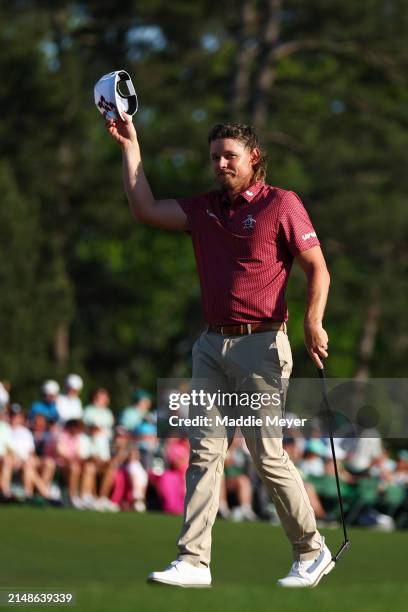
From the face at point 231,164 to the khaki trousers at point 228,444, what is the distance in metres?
0.75

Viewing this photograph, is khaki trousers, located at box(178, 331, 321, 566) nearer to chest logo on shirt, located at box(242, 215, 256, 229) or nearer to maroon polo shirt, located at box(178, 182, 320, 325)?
maroon polo shirt, located at box(178, 182, 320, 325)

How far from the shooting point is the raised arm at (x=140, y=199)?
726cm

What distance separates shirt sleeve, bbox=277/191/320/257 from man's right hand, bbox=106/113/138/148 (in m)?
0.91

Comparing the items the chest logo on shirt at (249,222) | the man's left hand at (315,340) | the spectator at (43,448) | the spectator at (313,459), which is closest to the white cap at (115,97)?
the chest logo on shirt at (249,222)

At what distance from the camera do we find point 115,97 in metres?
7.42

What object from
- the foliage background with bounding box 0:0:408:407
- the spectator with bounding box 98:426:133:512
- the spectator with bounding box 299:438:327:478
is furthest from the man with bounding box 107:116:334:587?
the foliage background with bounding box 0:0:408:407

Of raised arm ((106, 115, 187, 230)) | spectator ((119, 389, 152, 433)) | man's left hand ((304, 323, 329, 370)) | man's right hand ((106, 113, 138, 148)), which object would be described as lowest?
spectator ((119, 389, 152, 433))

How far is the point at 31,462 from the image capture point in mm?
16266

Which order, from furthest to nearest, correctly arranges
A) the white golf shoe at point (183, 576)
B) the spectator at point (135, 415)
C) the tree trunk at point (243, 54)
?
the tree trunk at point (243, 54)
the spectator at point (135, 415)
the white golf shoe at point (183, 576)

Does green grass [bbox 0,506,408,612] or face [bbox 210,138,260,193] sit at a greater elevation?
face [bbox 210,138,260,193]

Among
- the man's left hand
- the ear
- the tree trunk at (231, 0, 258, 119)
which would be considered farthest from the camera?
the tree trunk at (231, 0, 258, 119)

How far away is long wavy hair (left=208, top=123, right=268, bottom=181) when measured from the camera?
281 inches

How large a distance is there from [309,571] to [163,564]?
370cm

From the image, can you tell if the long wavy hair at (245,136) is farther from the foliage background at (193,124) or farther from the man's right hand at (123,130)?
the foliage background at (193,124)
